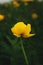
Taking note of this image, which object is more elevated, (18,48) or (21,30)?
(21,30)

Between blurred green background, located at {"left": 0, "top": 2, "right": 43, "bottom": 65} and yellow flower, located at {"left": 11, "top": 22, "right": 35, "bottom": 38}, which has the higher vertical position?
yellow flower, located at {"left": 11, "top": 22, "right": 35, "bottom": 38}

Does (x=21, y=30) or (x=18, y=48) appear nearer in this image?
(x=21, y=30)

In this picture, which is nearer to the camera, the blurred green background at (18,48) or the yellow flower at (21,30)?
the yellow flower at (21,30)

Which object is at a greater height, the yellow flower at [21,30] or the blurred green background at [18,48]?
the yellow flower at [21,30]

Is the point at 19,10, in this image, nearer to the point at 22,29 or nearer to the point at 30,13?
the point at 30,13

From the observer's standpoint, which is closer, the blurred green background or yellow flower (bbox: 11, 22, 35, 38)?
yellow flower (bbox: 11, 22, 35, 38)

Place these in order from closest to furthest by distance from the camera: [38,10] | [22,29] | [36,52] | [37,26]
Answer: [22,29]
[36,52]
[37,26]
[38,10]

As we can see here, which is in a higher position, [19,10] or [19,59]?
[19,10]

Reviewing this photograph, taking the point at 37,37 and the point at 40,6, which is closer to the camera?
the point at 37,37

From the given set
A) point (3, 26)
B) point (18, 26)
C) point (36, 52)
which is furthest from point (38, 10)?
point (18, 26)

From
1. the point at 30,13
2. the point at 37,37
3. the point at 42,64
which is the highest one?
the point at 30,13

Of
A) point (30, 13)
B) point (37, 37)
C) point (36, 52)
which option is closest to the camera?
point (36, 52)
